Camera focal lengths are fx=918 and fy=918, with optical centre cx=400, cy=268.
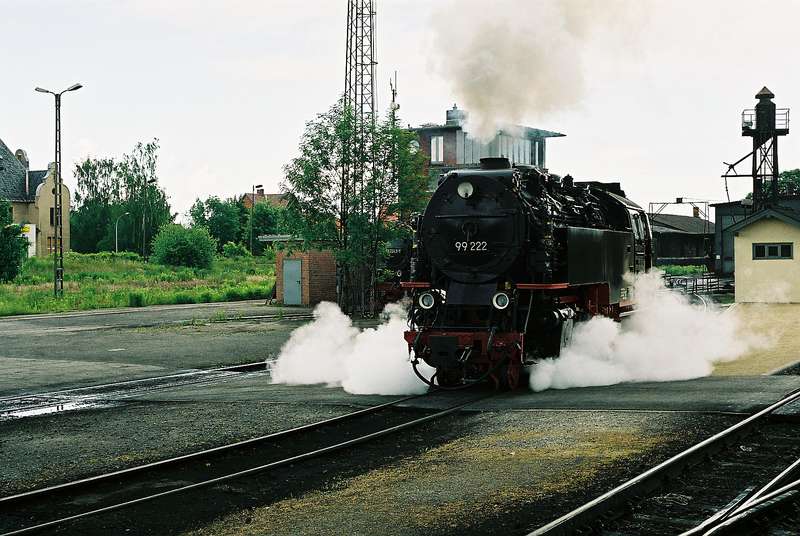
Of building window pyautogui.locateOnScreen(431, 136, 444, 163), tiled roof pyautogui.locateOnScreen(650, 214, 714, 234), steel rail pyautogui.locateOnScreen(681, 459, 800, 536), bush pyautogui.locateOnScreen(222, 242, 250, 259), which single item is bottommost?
steel rail pyautogui.locateOnScreen(681, 459, 800, 536)

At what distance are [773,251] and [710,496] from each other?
105 feet

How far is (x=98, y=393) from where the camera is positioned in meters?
14.1

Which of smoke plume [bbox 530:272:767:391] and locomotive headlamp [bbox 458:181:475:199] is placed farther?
smoke plume [bbox 530:272:767:391]

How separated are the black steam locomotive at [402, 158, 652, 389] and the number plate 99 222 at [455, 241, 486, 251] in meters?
0.01

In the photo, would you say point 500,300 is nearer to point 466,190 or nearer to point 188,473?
point 466,190

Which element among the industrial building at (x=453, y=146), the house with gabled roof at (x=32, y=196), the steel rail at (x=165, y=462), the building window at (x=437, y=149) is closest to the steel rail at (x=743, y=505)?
the steel rail at (x=165, y=462)

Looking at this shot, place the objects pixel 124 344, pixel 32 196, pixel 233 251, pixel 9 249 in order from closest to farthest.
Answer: pixel 124 344
pixel 9 249
pixel 32 196
pixel 233 251

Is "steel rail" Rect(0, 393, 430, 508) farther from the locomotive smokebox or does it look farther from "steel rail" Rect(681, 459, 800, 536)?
"steel rail" Rect(681, 459, 800, 536)

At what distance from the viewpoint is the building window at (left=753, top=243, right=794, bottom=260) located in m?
36.2

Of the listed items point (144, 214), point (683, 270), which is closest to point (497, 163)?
point (683, 270)

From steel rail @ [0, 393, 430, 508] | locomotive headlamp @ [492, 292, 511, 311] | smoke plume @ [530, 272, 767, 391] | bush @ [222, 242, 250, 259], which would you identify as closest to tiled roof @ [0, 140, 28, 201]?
bush @ [222, 242, 250, 259]

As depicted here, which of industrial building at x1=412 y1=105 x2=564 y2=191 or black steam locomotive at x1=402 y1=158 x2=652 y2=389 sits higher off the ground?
industrial building at x1=412 y1=105 x2=564 y2=191

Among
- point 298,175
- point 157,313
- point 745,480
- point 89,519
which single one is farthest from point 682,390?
point 157,313

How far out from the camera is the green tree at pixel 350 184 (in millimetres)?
30250
